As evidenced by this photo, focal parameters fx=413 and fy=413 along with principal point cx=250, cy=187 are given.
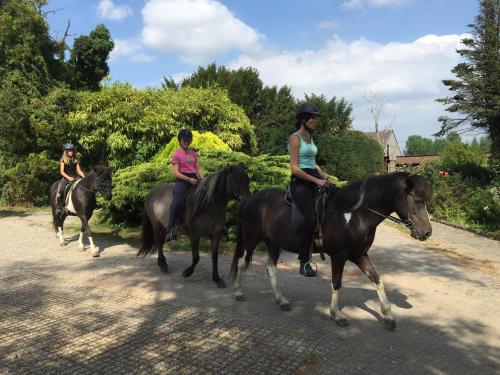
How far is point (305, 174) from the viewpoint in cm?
523

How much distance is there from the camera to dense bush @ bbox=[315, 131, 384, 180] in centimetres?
3094

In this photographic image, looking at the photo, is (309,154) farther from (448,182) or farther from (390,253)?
(448,182)

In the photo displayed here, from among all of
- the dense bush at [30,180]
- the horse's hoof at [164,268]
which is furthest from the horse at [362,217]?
the dense bush at [30,180]

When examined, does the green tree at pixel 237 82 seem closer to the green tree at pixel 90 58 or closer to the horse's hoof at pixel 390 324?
the green tree at pixel 90 58

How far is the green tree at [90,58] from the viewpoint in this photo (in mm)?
23109

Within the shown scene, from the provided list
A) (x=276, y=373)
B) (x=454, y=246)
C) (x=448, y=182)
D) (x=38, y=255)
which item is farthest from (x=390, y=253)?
(x=448, y=182)

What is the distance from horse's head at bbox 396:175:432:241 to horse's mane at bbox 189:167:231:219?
298 centimetres

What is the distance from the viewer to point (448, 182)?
1892 cm

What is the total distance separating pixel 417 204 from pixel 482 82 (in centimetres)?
2354

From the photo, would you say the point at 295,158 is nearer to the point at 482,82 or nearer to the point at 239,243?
the point at 239,243

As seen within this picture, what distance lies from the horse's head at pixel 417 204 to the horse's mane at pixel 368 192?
132mm

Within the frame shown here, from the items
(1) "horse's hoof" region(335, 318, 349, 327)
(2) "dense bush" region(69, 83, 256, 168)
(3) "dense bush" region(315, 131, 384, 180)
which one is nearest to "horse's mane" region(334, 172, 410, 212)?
(1) "horse's hoof" region(335, 318, 349, 327)

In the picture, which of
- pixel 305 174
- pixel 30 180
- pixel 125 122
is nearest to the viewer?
pixel 305 174

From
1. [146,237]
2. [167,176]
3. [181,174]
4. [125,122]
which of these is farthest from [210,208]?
[125,122]
